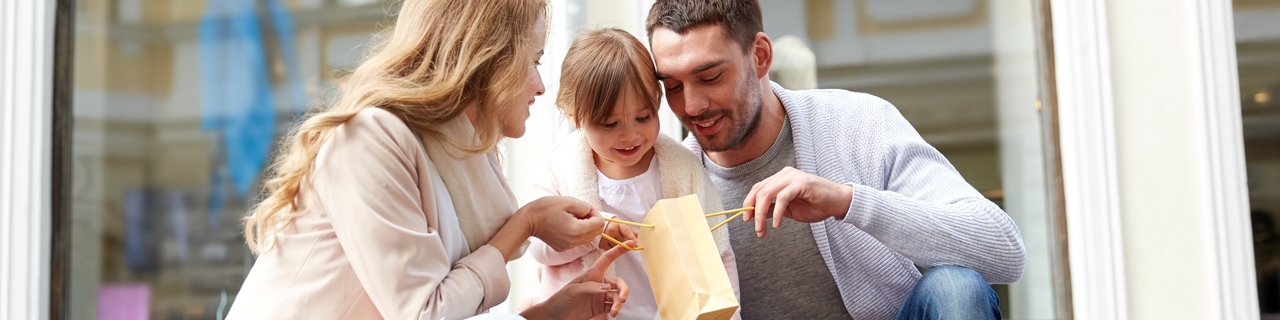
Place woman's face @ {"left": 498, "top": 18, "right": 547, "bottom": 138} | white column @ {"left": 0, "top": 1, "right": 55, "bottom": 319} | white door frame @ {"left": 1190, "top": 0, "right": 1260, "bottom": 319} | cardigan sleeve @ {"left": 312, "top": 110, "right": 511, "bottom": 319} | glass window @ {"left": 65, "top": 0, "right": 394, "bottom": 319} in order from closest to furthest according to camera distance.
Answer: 1. cardigan sleeve @ {"left": 312, "top": 110, "right": 511, "bottom": 319}
2. woman's face @ {"left": 498, "top": 18, "right": 547, "bottom": 138}
3. white door frame @ {"left": 1190, "top": 0, "right": 1260, "bottom": 319}
4. white column @ {"left": 0, "top": 1, "right": 55, "bottom": 319}
5. glass window @ {"left": 65, "top": 0, "right": 394, "bottom": 319}

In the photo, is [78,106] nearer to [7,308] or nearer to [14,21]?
[14,21]

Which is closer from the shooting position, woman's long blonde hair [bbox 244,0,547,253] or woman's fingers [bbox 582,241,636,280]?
woman's long blonde hair [bbox 244,0,547,253]

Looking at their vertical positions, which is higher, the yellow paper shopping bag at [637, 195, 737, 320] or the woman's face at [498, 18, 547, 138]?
the woman's face at [498, 18, 547, 138]

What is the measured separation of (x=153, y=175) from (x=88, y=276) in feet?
1.04

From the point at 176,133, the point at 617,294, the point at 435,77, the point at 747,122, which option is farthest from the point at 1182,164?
the point at 176,133

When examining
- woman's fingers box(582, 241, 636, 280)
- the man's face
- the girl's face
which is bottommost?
woman's fingers box(582, 241, 636, 280)

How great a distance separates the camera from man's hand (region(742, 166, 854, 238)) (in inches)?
51.2

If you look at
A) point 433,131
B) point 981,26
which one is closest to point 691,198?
point 433,131

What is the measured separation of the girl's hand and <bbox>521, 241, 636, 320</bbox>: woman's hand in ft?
0.10

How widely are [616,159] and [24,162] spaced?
173 centimetres

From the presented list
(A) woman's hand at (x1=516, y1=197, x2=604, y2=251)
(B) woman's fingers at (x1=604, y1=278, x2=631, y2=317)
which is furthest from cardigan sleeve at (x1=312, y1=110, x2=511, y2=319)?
(B) woman's fingers at (x1=604, y1=278, x2=631, y2=317)

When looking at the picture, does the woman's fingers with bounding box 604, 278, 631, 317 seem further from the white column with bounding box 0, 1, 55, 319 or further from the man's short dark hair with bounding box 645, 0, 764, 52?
the white column with bounding box 0, 1, 55, 319

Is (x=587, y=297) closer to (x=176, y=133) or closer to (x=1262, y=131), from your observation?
(x=176, y=133)

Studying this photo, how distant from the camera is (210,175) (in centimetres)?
249
